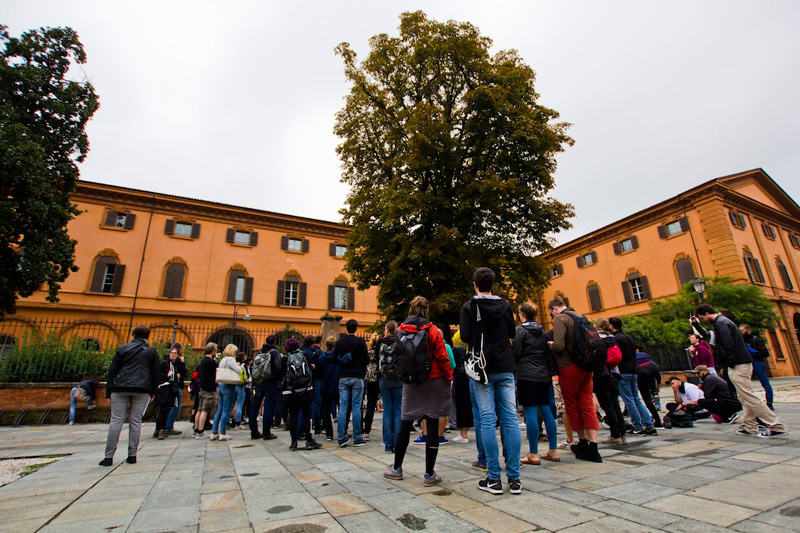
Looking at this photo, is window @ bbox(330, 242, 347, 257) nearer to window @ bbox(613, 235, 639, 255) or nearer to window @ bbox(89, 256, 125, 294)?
window @ bbox(89, 256, 125, 294)

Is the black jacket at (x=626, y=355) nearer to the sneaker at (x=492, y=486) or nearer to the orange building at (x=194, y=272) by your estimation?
the sneaker at (x=492, y=486)

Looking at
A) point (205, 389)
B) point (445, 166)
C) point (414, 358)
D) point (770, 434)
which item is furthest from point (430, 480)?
point (445, 166)

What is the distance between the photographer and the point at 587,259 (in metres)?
34.6

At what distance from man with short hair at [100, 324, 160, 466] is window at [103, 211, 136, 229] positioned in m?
24.7

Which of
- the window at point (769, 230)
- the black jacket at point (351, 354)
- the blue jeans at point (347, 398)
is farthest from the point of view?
the window at point (769, 230)

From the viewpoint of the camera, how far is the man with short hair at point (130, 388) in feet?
17.6

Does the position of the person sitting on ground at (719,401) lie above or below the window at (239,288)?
below

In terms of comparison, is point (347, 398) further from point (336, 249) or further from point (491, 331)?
point (336, 249)

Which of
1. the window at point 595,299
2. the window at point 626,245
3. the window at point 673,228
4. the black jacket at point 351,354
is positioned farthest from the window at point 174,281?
the window at point 673,228

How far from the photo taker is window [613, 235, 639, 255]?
3067cm

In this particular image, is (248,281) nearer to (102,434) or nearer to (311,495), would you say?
(102,434)

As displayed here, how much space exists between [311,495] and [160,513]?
1245mm

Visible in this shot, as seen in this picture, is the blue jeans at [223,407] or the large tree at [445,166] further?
the large tree at [445,166]

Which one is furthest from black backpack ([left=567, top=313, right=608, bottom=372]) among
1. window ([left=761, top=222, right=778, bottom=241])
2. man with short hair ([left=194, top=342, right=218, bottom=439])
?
window ([left=761, top=222, right=778, bottom=241])
